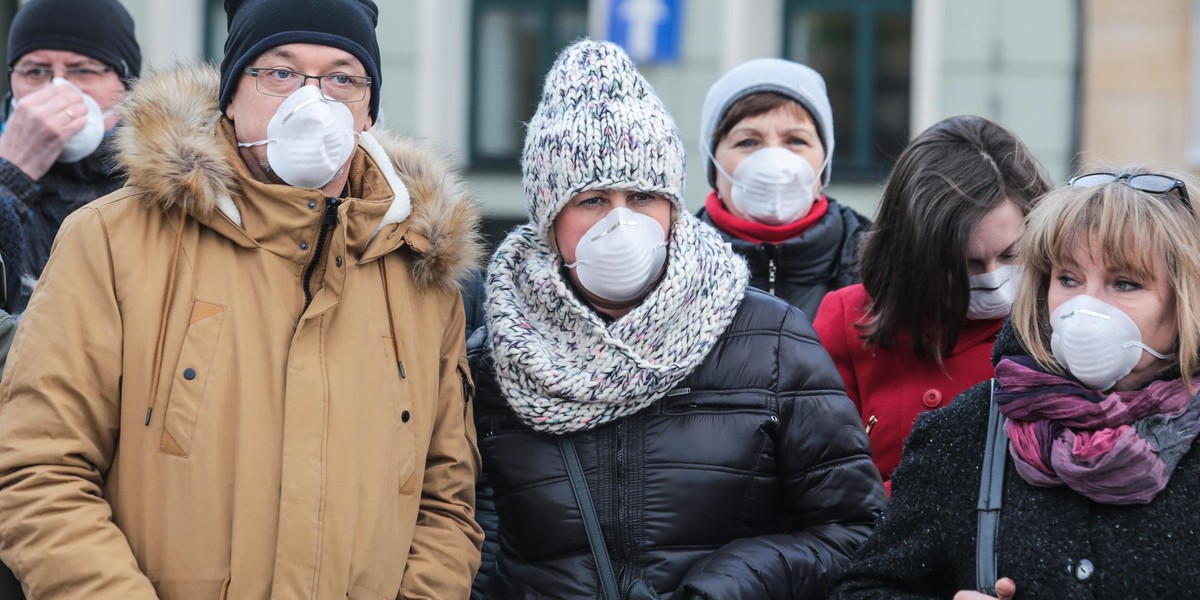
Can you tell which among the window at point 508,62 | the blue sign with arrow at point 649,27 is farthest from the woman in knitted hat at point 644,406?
the window at point 508,62

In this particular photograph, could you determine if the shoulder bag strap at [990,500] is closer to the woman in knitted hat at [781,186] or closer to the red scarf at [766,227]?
the woman in knitted hat at [781,186]

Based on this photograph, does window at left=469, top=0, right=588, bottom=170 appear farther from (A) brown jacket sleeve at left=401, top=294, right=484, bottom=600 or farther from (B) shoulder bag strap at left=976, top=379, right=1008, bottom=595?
(B) shoulder bag strap at left=976, top=379, right=1008, bottom=595

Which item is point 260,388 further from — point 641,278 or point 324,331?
point 641,278

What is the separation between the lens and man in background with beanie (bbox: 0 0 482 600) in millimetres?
2686

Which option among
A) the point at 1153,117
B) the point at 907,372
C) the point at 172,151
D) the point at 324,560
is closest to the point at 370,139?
the point at 172,151

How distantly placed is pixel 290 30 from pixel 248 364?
0.70m

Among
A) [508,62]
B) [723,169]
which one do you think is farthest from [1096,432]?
[508,62]

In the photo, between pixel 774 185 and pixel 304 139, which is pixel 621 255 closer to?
pixel 304 139

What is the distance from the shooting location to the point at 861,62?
10.5 meters

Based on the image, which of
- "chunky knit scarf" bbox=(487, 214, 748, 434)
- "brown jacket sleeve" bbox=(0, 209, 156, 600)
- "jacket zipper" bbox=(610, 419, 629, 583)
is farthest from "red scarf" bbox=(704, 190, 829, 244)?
"brown jacket sleeve" bbox=(0, 209, 156, 600)

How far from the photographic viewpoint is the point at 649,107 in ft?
10.9

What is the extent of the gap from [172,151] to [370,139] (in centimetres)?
49

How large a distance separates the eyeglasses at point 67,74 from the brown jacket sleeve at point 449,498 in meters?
1.86

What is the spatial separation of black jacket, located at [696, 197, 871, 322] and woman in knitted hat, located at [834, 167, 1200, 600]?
4.21 ft
